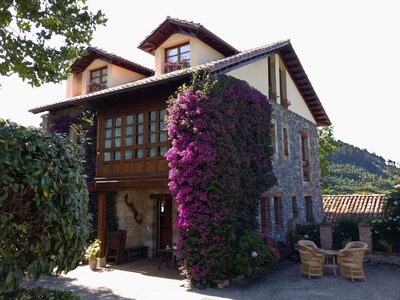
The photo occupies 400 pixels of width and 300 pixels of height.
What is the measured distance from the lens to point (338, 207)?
19.3 m

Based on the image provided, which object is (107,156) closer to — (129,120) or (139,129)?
(129,120)

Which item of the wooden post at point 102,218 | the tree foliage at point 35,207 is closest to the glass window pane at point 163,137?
the wooden post at point 102,218

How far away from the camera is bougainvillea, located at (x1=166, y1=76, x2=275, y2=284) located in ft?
28.3

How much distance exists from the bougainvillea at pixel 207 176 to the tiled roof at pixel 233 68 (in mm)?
452

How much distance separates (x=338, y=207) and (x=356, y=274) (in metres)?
10.7

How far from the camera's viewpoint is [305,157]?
1588 cm

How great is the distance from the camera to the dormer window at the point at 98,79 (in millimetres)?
14406

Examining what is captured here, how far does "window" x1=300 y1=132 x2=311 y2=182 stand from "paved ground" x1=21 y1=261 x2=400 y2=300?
5.81 meters

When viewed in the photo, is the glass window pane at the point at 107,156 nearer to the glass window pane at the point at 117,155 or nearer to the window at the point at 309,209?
the glass window pane at the point at 117,155

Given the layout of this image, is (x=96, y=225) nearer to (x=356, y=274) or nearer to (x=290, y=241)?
(x=290, y=241)

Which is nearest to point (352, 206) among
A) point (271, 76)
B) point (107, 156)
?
point (271, 76)

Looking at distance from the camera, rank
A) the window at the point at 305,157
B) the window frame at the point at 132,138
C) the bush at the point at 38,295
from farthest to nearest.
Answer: the window at the point at 305,157 < the window frame at the point at 132,138 < the bush at the point at 38,295

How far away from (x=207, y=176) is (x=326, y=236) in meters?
6.41

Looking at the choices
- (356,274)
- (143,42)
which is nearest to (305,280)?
(356,274)
